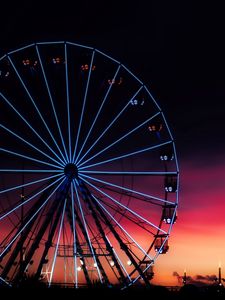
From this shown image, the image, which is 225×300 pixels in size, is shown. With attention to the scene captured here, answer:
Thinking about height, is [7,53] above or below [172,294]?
above

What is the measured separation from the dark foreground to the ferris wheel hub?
6.84 meters

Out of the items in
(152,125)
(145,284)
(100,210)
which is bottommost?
(145,284)

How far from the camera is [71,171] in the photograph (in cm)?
4238

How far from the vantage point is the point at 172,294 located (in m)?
36.0

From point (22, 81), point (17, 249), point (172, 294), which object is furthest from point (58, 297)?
point (22, 81)

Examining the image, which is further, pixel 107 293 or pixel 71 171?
pixel 71 171

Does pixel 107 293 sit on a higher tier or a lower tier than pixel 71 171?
lower

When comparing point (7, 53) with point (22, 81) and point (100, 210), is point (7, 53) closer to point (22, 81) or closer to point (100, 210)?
point (22, 81)

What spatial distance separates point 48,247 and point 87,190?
149 inches

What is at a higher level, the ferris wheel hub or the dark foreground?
the ferris wheel hub

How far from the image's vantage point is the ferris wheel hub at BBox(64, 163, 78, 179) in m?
42.2

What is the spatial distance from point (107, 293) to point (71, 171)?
25.8 feet

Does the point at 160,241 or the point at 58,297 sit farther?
the point at 160,241

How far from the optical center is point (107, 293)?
37062 millimetres
